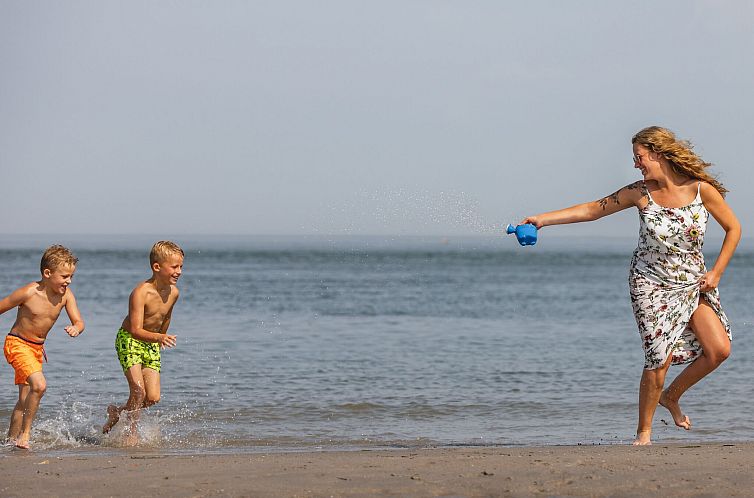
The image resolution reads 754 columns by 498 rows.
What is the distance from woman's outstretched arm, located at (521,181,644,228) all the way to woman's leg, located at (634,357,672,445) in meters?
0.93

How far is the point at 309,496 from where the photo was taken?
178 inches

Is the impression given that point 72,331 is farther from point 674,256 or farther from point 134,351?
point 674,256

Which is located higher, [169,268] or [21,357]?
[169,268]

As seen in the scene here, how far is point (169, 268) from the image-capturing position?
673cm

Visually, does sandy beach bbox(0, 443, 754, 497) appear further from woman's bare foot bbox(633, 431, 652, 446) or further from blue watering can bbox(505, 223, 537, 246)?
blue watering can bbox(505, 223, 537, 246)

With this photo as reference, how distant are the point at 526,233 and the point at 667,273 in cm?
83

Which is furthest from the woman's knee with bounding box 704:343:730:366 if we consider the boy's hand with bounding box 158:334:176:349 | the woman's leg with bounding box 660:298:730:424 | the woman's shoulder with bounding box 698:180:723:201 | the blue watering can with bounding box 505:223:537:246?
the boy's hand with bounding box 158:334:176:349

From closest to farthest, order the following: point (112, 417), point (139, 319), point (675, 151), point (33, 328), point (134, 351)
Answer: point (675, 151) < point (33, 328) < point (139, 319) < point (134, 351) < point (112, 417)

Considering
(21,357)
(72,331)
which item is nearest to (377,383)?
(72,331)

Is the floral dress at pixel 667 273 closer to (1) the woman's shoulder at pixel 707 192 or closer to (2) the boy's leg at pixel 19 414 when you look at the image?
(1) the woman's shoulder at pixel 707 192

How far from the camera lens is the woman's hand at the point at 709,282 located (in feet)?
19.3

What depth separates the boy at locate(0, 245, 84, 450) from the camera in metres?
6.44

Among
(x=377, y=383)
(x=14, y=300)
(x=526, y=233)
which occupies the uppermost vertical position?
(x=526, y=233)

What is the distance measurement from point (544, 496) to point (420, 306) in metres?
17.4
